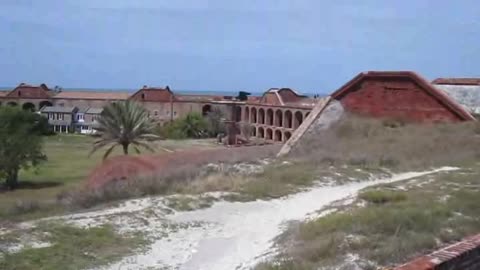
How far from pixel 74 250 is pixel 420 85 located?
15.4 metres

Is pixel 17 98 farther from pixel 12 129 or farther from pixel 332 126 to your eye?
pixel 332 126

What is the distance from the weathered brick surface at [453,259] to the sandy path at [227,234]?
2270mm

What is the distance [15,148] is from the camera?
40.7 meters

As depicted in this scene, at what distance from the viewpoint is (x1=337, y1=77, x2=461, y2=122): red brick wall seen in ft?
66.1

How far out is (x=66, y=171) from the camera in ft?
150

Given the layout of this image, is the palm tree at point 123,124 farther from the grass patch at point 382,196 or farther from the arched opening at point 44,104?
the arched opening at point 44,104

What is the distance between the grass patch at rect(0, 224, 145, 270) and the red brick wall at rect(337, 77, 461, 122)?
1406cm

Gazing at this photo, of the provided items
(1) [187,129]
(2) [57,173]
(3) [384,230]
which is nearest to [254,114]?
(1) [187,129]

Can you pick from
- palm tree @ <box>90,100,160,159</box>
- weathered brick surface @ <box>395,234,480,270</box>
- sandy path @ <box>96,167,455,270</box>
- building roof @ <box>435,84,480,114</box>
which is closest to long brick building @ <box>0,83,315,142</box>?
palm tree @ <box>90,100,160,159</box>

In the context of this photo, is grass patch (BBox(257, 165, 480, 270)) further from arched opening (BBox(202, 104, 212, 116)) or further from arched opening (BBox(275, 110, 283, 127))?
arched opening (BBox(202, 104, 212, 116))

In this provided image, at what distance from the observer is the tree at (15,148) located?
4031 cm

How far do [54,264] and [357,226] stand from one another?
147 inches

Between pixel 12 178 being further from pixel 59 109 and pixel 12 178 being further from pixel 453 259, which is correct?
pixel 59 109

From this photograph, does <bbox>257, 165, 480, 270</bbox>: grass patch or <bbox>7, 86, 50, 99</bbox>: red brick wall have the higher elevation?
<bbox>7, 86, 50, 99</bbox>: red brick wall
